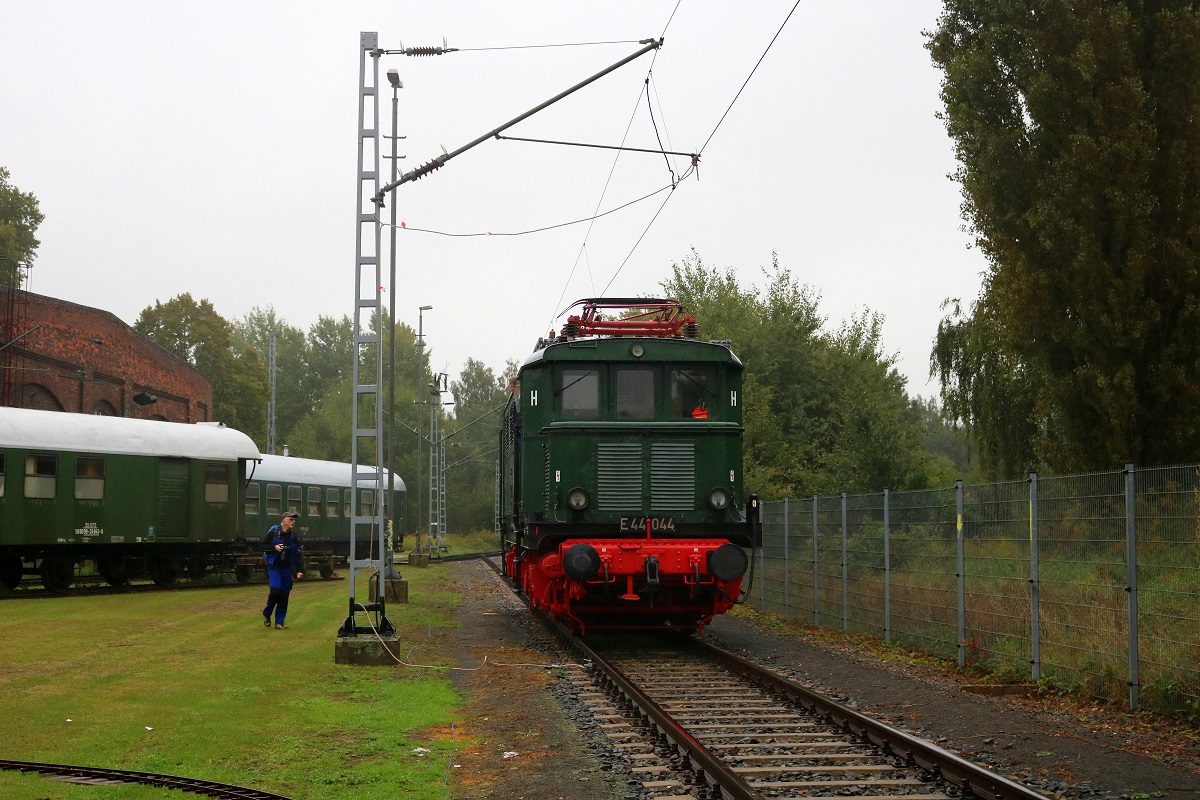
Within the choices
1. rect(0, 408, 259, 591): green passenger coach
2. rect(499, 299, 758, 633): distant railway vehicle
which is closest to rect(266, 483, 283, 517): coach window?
rect(0, 408, 259, 591): green passenger coach

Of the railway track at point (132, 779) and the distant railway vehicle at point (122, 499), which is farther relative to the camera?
the distant railway vehicle at point (122, 499)

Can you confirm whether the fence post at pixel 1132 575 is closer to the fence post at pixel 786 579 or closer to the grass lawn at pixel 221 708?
the grass lawn at pixel 221 708

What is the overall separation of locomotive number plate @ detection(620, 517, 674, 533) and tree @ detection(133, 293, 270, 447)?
62.1 m

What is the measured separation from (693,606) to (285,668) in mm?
4929

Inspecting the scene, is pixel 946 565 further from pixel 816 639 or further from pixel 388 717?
pixel 388 717

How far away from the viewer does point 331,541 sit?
36.4 meters

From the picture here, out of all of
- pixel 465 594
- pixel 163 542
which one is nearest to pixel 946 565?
pixel 465 594

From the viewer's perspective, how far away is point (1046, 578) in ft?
36.8

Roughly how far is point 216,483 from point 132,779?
21.2 m

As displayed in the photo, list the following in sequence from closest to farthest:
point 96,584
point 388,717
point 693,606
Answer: point 388,717
point 693,606
point 96,584

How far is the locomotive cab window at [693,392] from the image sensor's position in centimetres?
1461

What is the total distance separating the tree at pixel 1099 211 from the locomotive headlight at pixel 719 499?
28.2ft

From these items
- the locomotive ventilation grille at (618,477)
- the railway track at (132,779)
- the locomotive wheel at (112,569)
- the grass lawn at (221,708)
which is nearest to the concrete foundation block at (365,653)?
the grass lawn at (221,708)

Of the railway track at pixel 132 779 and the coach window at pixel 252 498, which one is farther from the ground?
the coach window at pixel 252 498
